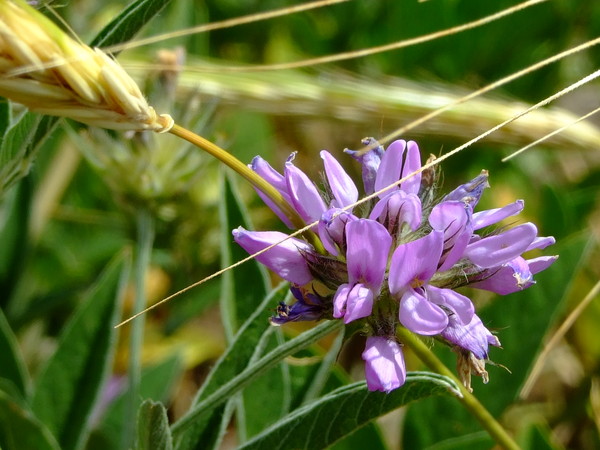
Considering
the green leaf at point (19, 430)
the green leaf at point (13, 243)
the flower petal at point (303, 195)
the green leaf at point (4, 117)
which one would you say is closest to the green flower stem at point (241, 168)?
the flower petal at point (303, 195)

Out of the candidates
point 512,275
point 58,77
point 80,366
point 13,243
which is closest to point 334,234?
point 512,275

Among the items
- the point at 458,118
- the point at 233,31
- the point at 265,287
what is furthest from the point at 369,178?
the point at 233,31

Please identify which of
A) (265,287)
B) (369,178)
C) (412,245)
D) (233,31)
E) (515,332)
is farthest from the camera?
(233,31)

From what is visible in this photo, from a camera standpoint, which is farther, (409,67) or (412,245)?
(409,67)

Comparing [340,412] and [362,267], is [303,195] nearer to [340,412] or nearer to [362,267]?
[362,267]

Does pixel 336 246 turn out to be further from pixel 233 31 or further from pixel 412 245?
pixel 233 31

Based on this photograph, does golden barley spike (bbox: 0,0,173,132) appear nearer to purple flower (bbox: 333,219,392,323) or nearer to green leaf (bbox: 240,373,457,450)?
purple flower (bbox: 333,219,392,323)

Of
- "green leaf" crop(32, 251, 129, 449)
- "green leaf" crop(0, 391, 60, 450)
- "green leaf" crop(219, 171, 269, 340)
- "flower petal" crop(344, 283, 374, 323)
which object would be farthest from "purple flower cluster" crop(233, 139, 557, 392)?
"green leaf" crop(32, 251, 129, 449)
